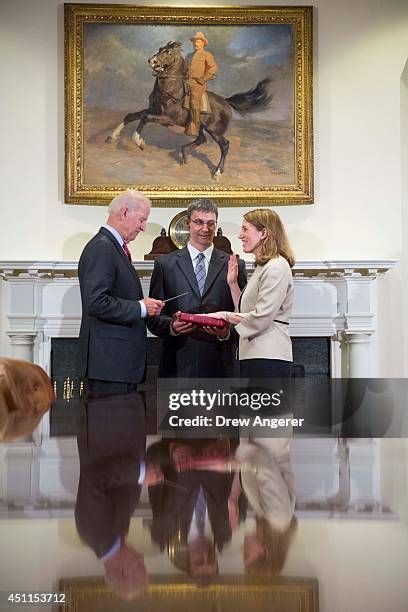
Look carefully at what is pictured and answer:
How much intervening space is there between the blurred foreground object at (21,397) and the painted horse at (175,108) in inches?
178

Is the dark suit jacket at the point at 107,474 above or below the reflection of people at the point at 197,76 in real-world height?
below

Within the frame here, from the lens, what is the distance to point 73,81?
6.49 meters

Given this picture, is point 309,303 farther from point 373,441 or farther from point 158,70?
point 373,441

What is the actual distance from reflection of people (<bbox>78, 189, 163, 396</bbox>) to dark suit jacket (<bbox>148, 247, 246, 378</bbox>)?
12.1 inches

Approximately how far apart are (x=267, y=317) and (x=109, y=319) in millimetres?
849

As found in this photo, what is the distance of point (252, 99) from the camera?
6.62 metres

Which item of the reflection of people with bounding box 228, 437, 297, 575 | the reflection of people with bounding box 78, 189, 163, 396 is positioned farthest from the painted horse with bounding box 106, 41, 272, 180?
the reflection of people with bounding box 228, 437, 297, 575

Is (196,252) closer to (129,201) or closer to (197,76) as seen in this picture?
(129,201)

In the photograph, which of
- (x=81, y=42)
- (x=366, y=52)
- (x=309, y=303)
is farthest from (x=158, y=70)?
(x=309, y=303)

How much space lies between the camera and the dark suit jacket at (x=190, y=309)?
14.7ft

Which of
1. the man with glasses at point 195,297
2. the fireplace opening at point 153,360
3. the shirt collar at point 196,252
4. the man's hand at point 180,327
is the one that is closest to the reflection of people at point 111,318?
the man's hand at point 180,327

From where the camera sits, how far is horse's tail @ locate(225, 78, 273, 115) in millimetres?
6613

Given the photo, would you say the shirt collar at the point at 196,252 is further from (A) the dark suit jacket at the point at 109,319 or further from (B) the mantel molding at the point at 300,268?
(B) the mantel molding at the point at 300,268

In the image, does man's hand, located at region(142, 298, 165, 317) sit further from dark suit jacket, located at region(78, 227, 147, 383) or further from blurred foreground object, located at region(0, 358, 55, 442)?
blurred foreground object, located at region(0, 358, 55, 442)
